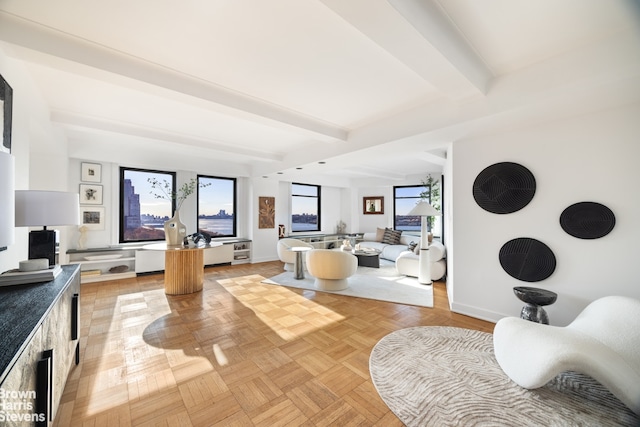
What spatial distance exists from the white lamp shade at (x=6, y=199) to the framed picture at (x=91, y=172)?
505 centimetres

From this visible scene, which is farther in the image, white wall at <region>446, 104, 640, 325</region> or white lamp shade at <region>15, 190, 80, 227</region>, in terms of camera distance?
white wall at <region>446, 104, 640, 325</region>

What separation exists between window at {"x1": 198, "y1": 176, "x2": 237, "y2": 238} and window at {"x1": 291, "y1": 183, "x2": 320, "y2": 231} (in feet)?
6.34

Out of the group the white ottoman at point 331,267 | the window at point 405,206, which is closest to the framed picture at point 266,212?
the white ottoman at point 331,267

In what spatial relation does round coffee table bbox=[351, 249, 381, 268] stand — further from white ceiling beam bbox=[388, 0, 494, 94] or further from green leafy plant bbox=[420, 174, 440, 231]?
white ceiling beam bbox=[388, 0, 494, 94]

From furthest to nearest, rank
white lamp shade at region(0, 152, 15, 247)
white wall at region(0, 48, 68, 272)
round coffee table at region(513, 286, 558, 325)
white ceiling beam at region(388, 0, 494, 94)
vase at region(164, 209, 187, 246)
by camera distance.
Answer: vase at region(164, 209, 187, 246) < round coffee table at region(513, 286, 558, 325) < white wall at region(0, 48, 68, 272) < white ceiling beam at region(388, 0, 494, 94) < white lamp shade at region(0, 152, 15, 247)

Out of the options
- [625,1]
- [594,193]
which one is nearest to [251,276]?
[594,193]

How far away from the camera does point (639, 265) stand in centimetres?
240

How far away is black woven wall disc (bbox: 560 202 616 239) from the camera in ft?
8.30

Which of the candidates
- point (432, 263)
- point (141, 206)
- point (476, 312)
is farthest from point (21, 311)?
point (432, 263)

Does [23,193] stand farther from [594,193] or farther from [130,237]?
[594,193]

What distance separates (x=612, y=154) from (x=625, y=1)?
1574mm

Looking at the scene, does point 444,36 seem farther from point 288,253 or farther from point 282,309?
point 288,253

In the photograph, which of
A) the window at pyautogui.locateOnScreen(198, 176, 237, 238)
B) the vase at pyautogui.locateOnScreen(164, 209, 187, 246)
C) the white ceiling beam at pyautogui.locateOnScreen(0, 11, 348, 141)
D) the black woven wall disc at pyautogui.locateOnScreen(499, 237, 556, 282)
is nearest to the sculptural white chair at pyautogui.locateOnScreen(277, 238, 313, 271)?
the window at pyautogui.locateOnScreen(198, 176, 237, 238)

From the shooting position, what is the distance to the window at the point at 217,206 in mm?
6590
